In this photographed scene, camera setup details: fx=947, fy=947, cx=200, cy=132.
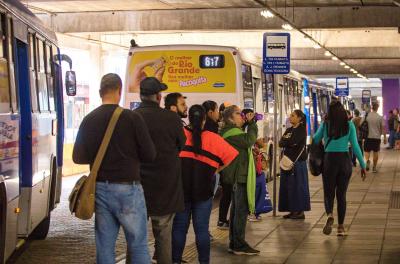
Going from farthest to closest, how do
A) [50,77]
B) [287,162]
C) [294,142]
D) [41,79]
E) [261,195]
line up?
[287,162] → [294,142] → [261,195] → [50,77] → [41,79]

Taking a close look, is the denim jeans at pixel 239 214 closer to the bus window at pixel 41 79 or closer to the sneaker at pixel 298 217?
the bus window at pixel 41 79

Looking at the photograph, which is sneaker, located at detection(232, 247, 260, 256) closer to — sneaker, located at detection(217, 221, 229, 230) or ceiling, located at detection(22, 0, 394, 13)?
sneaker, located at detection(217, 221, 229, 230)

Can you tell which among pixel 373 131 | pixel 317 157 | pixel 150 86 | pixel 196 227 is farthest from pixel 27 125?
pixel 373 131

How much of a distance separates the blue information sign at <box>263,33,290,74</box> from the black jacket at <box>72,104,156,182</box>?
822cm

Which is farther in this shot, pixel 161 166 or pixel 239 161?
pixel 239 161

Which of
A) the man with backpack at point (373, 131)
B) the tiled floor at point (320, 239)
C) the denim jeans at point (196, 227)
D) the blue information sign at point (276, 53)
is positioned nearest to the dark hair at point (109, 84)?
the denim jeans at point (196, 227)

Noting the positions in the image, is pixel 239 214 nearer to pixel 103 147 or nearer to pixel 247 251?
pixel 247 251

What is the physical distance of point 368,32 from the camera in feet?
120

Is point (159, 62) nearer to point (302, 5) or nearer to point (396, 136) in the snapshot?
point (302, 5)

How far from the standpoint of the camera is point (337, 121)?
41.1 feet

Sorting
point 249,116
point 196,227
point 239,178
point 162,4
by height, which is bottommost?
point 196,227

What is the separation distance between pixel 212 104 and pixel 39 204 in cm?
251

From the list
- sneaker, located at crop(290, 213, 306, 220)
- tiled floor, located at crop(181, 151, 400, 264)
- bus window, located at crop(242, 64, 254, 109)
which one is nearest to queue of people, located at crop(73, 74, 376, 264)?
tiled floor, located at crop(181, 151, 400, 264)

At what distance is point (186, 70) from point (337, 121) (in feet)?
19.3
